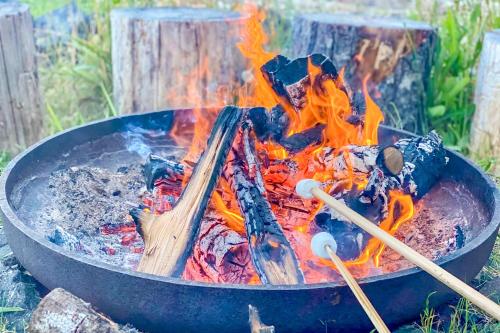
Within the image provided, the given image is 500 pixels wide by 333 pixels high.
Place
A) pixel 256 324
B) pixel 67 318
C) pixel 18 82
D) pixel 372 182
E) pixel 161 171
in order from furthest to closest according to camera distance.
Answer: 1. pixel 18 82
2. pixel 161 171
3. pixel 372 182
4. pixel 67 318
5. pixel 256 324

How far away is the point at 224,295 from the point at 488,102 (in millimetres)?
2830

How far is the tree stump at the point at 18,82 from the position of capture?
385 cm

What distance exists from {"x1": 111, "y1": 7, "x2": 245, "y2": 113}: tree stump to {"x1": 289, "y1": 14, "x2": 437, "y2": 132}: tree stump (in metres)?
0.59

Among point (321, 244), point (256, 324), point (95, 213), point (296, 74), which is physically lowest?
point (95, 213)

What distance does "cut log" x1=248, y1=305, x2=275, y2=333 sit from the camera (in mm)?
1795

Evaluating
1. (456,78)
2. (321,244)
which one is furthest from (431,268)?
(456,78)

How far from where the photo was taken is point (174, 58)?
4059 mm

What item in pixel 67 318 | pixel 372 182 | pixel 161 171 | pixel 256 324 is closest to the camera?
pixel 256 324

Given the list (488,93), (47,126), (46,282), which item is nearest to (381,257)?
(46,282)

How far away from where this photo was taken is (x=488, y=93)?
4.05 metres

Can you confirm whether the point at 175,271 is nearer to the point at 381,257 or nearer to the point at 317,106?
the point at 381,257

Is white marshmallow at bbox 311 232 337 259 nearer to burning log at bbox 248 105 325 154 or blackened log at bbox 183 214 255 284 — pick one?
blackened log at bbox 183 214 255 284

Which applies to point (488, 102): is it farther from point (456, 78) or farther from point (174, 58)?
point (174, 58)

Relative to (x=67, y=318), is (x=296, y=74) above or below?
above
